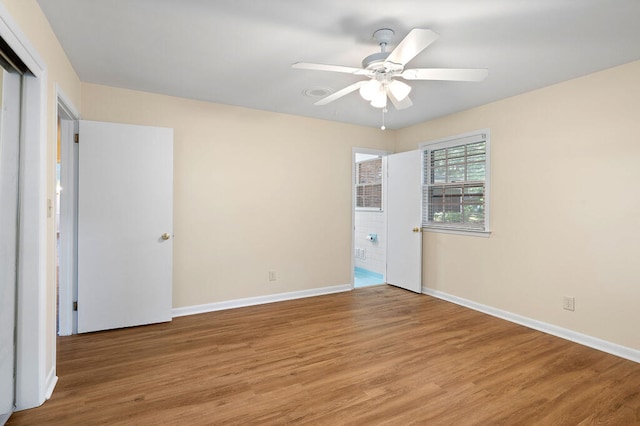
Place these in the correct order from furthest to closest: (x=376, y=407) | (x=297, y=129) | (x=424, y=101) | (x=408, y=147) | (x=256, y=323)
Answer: (x=408, y=147) → (x=297, y=129) → (x=424, y=101) → (x=256, y=323) → (x=376, y=407)

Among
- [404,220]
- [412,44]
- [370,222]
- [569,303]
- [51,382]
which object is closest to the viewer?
[412,44]

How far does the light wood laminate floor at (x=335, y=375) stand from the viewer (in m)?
1.94

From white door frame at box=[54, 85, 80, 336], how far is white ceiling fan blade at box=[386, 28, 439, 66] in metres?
2.90

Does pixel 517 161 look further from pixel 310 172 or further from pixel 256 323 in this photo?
pixel 256 323

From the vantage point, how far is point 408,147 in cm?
487

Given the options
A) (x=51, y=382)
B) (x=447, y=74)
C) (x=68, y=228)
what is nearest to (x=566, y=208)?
Result: (x=447, y=74)

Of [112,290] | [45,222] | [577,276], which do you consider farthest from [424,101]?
[112,290]

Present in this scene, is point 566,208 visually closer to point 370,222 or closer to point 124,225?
point 370,222

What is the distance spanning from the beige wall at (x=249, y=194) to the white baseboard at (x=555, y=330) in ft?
5.16

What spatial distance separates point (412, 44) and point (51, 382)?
309cm

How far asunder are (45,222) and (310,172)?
2.92m

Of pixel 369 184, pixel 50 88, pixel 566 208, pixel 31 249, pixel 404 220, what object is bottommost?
pixel 31 249

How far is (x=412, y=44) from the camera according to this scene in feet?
5.88

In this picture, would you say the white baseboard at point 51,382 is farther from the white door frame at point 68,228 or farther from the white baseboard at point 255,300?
the white baseboard at point 255,300
